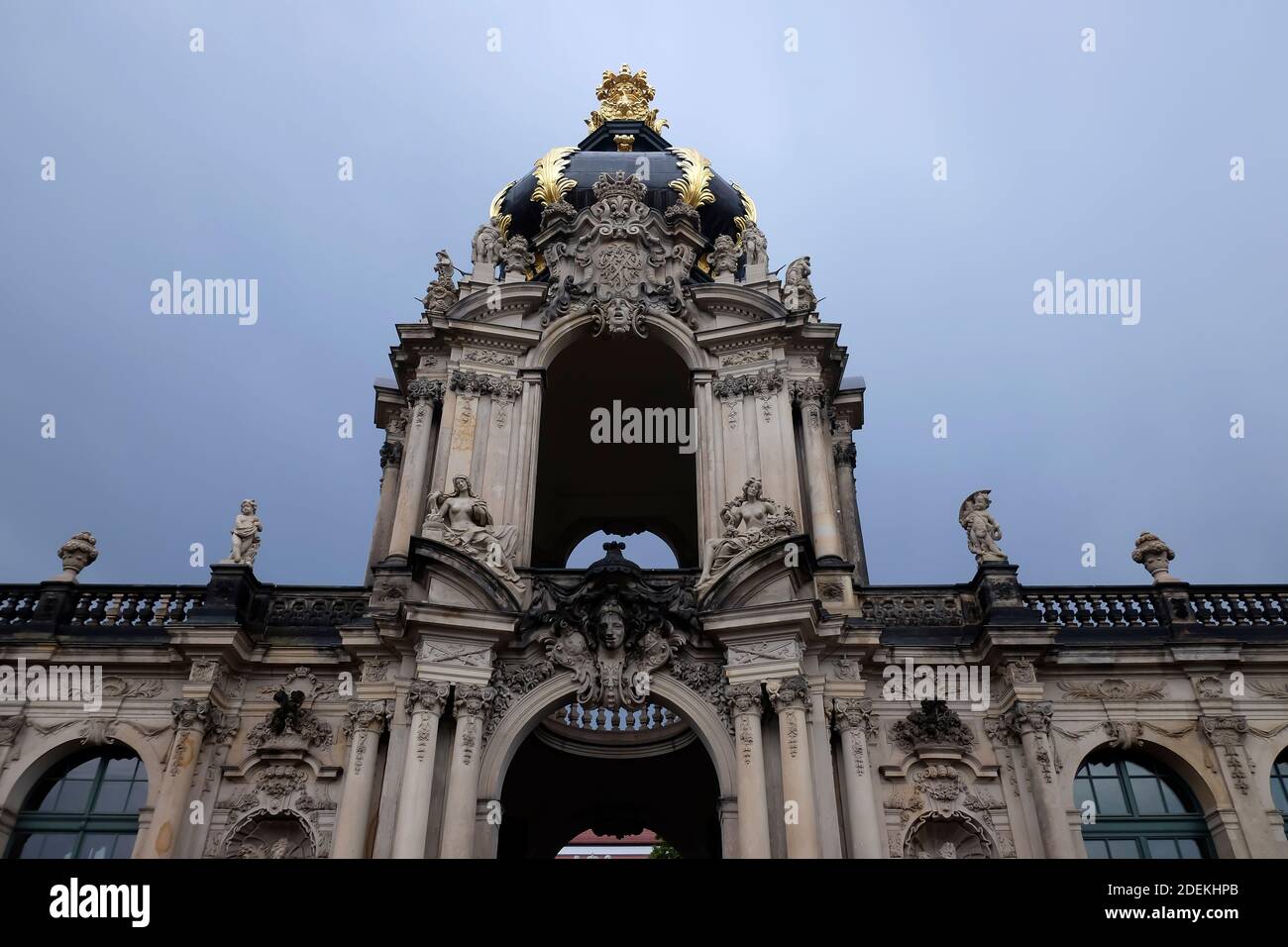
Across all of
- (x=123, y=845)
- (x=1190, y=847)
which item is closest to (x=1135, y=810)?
(x=1190, y=847)

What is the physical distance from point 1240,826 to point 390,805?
493 inches

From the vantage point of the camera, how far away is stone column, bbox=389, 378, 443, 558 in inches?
658

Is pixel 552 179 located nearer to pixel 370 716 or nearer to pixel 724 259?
pixel 724 259

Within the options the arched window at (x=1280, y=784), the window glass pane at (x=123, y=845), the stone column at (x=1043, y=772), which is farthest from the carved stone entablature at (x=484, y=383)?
the arched window at (x=1280, y=784)

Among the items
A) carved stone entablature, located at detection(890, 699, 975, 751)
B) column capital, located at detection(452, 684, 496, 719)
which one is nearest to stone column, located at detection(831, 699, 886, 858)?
carved stone entablature, located at detection(890, 699, 975, 751)

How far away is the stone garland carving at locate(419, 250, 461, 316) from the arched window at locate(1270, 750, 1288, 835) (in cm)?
1651

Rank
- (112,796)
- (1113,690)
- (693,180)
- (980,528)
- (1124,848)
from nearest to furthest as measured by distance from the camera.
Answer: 1. (1124,848)
2. (112,796)
3. (1113,690)
4. (980,528)
5. (693,180)

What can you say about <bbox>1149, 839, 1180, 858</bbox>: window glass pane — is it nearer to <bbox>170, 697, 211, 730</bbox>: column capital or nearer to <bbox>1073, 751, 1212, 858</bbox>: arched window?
<bbox>1073, 751, 1212, 858</bbox>: arched window

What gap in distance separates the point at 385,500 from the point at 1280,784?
53.3ft

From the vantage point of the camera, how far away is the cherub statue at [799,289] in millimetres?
19156

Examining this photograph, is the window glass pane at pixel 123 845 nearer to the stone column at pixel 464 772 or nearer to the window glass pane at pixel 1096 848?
the stone column at pixel 464 772

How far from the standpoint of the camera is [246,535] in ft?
55.1

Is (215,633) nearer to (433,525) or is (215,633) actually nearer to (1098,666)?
(433,525)
